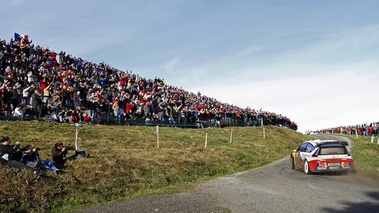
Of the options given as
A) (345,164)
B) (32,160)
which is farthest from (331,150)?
(32,160)

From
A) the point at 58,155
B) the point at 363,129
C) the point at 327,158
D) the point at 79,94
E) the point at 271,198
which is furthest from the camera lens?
the point at 363,129

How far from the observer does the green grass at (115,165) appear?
13570 mm

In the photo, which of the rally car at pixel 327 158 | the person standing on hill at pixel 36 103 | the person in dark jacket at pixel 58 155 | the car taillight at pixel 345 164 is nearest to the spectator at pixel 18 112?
the person standing on hill at pixel 36 103

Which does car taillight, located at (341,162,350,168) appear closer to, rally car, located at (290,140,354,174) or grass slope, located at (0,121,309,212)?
rally car, located at (290,140,354,174)

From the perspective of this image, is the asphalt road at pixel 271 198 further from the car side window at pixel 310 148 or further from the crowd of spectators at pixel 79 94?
the crowd of spectators at pixel 79 94

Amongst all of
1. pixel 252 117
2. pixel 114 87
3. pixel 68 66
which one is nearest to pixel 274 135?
pixel 252 117

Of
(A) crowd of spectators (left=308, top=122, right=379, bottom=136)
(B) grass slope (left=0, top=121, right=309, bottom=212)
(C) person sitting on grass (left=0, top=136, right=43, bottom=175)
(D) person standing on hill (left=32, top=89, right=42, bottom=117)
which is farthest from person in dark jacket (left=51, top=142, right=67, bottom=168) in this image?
(A) crowd of spectators (left=308, top=122, right=379, bottom=136)

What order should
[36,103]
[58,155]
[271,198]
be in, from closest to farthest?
[271,198] < [58,155] < [36,103]

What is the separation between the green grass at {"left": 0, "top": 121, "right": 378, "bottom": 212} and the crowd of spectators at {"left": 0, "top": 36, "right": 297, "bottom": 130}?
1610 mm

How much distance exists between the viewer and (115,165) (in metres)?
17.7

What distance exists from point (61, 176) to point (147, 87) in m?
23.2

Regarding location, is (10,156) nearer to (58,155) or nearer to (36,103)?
(58,155)

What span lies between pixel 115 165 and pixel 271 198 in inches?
311

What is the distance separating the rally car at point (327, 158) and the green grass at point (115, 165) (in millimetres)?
4236
